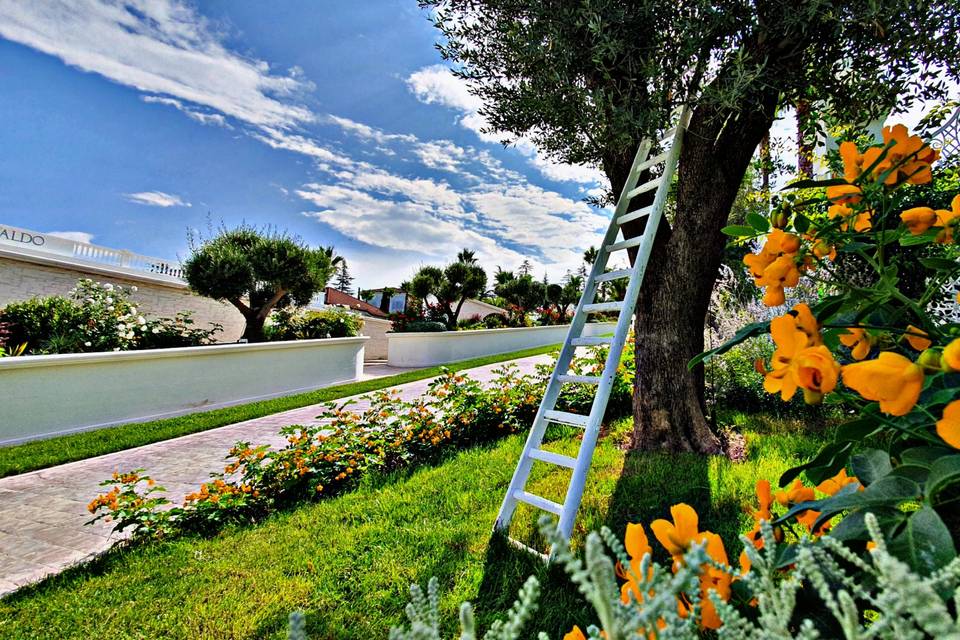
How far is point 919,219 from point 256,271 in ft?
38.5

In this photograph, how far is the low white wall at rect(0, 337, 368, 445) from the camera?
18.0 ft

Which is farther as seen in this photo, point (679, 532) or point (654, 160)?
point (654, 160)

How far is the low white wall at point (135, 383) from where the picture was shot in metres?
5.49

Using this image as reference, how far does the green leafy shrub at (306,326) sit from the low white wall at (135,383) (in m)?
1.70

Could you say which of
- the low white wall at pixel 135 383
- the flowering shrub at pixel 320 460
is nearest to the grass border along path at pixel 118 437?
the low white wall at pixel 135 383

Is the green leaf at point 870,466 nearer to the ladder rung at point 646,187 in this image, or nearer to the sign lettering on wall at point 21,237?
the ladder rung at point 646,187

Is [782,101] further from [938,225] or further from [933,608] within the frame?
[933,608]

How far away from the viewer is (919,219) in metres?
0.88

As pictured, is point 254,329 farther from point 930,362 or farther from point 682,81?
point 930,362

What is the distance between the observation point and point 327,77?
1020 cm

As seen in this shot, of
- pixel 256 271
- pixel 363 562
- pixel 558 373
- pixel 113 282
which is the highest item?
pixel 256 271

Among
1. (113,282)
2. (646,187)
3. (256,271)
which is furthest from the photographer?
(113,282)

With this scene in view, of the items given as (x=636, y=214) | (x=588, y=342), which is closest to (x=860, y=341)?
(x=588, y=342)

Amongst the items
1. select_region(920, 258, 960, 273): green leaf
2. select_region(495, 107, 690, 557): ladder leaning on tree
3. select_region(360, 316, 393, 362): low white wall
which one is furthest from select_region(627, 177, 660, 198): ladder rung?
select_region(360, 316, 393, 362): low white wall
